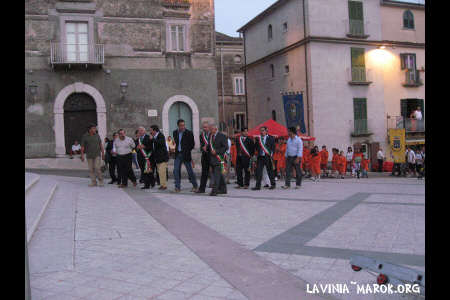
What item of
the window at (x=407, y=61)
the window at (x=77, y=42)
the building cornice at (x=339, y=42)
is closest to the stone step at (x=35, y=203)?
the window at (x=77, y=42)

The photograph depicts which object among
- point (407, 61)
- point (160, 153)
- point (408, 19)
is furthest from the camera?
point (408, 19)

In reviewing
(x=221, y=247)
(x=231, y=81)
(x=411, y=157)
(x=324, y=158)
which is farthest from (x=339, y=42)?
(x=221, y=247)

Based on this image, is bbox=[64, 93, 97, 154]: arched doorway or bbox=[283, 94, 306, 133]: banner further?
bbox=[64, 93, 97, 154]: arched doorway

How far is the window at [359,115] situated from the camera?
30250mm

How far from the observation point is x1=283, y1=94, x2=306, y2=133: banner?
22.0m

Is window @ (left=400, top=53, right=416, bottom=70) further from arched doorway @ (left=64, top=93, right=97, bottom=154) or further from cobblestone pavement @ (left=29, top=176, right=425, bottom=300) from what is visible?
cobblestone pavement @ (left=29, top=176, right=425, bottom=300)

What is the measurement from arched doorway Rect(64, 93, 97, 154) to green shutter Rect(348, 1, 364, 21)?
1827 centimetres

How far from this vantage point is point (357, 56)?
1200 inches

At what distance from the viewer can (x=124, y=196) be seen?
10844 mm

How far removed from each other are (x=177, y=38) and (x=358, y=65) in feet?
44.2

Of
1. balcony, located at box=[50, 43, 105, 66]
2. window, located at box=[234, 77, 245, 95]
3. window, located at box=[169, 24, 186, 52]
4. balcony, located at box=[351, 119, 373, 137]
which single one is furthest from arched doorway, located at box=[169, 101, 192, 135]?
window, located at box=[234, 77, 245, 95]

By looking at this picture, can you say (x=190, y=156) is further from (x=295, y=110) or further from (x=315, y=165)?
(x=295, y=110)
